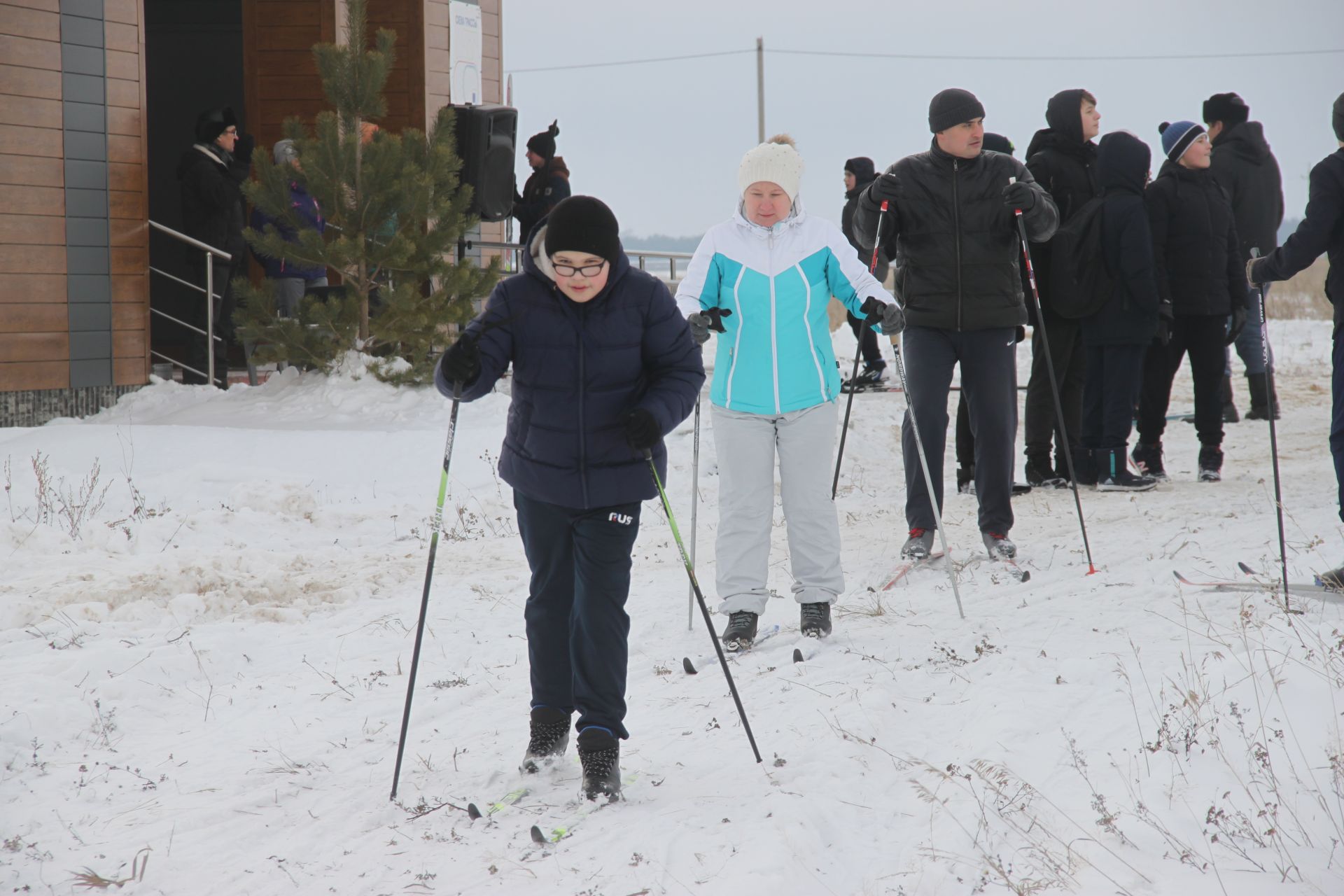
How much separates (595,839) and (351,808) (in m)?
0.76

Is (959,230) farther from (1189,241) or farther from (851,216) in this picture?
(851,216)

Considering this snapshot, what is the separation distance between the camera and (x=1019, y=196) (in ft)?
17.5

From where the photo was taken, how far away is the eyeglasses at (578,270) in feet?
10.7

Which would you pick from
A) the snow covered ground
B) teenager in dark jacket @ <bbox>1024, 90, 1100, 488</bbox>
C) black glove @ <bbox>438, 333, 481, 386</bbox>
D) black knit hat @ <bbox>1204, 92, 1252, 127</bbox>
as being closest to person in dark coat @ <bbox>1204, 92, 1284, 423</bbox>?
black knit hat @ <bbox>1204, 92, 1252, 127</bbox>

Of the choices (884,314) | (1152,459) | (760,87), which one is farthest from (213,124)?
(760,87)

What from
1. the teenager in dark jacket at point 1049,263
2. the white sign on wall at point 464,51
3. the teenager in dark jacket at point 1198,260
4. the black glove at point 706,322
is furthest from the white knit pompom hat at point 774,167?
the white sign on wall at point 464,51

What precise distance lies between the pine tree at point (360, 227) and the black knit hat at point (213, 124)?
959mm

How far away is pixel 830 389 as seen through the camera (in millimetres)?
4719

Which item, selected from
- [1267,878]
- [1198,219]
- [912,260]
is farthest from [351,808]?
[1198,219]

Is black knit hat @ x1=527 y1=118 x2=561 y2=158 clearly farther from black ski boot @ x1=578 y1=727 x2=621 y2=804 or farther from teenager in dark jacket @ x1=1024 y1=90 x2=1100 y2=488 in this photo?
black ski boot @ x1=578 y1=727 x2=621 y2=804

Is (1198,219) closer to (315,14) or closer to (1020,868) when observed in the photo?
(1020,868)

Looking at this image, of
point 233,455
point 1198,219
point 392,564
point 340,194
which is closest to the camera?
point 392,564

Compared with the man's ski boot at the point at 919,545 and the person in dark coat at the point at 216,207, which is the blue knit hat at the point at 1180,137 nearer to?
the man's ski boot at the point at 919,545

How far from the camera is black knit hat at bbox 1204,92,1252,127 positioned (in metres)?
9.45
